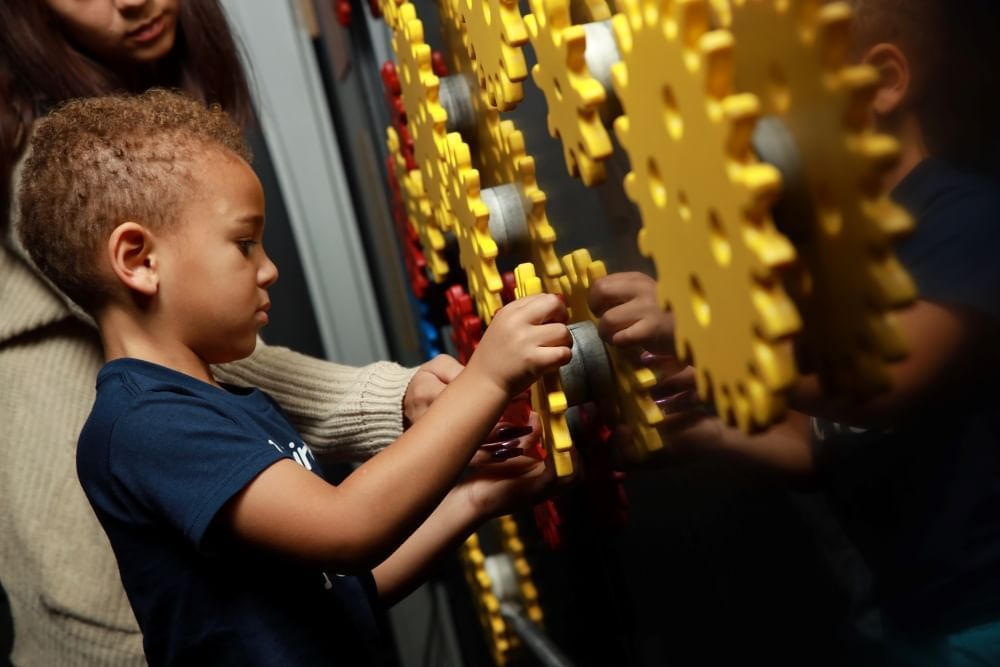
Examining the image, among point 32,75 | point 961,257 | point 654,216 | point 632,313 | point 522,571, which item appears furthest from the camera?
point 522,571

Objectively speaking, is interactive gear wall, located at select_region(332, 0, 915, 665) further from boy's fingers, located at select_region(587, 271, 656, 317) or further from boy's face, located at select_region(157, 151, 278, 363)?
boy's face, located at select_region(157, 151, 278, 363)

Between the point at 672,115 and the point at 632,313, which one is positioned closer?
the point at 672,115

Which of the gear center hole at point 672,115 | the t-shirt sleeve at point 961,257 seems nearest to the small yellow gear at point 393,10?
the gear center hole at point 672,115

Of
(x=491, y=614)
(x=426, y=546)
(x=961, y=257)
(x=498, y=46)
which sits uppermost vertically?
(x=498, y=46)

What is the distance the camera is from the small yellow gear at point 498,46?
52 centimetres

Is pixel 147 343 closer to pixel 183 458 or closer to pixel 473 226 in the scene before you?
pixel 183 458

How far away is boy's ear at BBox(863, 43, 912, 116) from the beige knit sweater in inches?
23.7

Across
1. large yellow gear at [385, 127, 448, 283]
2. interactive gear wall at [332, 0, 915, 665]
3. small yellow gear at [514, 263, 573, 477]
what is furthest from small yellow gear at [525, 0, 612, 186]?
large yellow gear at [385, 127, 448, 283]

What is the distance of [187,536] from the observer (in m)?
0.58

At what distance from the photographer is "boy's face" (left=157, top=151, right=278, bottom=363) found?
25.5 inches

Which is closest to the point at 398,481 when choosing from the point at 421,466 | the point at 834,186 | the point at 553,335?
the point at 421,466

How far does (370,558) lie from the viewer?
0.58 metres

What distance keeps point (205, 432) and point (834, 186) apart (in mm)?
414

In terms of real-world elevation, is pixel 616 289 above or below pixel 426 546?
above
